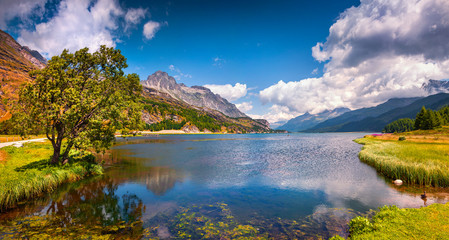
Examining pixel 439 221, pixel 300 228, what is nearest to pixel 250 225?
pixel 300 228

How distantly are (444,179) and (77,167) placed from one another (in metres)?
59.6

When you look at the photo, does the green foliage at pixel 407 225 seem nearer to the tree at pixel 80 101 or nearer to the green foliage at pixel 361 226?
the green foliage at pixel 361 226

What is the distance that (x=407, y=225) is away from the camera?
1373 centimetres

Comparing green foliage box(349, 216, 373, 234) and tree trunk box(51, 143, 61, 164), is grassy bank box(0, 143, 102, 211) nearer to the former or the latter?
tree trunk box(51, 143, 61, 164)

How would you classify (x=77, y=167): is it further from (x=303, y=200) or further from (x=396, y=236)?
(x=396, y=236)

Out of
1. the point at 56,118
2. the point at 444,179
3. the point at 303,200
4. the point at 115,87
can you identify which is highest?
the point at 115,87

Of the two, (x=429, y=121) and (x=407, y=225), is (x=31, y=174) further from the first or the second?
(x=429, y=121)

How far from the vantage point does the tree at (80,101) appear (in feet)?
91.4

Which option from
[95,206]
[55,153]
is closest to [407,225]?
[95,206]

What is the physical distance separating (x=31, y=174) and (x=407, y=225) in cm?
4129

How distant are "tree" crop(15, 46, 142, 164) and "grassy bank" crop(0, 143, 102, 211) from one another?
123 inches

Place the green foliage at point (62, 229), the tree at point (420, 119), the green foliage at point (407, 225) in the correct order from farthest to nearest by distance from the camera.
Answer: the tree at point (420, 119)
the green foliage at point (62, 229)
the green foliage at point (407, 225)

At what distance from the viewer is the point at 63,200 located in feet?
79.8

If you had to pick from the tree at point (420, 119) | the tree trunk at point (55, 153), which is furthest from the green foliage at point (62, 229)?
the tree at point (420, 119)
